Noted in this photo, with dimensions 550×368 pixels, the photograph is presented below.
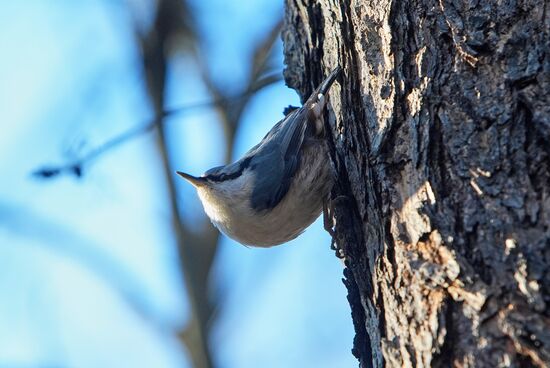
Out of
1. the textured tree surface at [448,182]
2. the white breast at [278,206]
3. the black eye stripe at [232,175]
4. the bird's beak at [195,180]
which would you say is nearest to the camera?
the textured tree surface at [448,182]

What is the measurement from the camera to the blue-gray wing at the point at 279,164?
10.4ft

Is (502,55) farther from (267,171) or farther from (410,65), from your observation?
(267,171)

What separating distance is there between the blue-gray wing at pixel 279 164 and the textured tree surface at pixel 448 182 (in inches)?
29.2

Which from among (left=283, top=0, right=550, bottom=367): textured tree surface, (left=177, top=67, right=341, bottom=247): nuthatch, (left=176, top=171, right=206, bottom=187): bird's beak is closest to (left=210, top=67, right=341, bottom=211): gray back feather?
(left=177, top=67, right=341, bottom=247): nuthatch

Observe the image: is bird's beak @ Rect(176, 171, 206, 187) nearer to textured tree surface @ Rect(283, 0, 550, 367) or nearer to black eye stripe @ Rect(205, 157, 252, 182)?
black eye stripe @ Rect(205, 157, 252, 182)

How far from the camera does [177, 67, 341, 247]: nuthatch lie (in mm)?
3131

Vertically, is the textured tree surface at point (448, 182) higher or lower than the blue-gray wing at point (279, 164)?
lower

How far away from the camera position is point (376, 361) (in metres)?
1.95

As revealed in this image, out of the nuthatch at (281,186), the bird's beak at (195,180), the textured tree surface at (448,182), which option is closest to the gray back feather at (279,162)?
the nuthatch at (281,186)

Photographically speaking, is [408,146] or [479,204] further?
[408,146]

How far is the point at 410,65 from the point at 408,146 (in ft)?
0.85

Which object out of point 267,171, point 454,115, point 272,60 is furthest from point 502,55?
point 272,60

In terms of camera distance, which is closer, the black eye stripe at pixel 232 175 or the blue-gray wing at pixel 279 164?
the blue-gray wing at pixel 279 164

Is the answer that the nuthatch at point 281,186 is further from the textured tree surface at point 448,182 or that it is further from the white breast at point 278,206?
the textured tree surface at point 448,182
